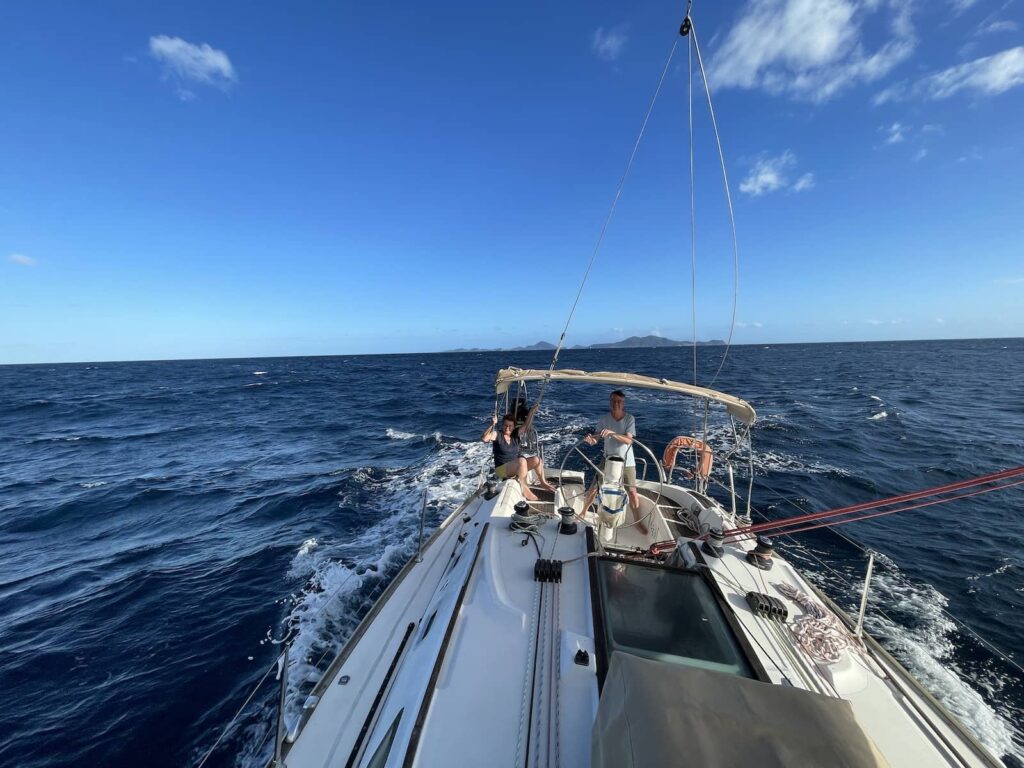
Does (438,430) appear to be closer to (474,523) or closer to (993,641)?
(474,523)

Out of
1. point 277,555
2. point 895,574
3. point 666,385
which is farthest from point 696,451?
point 277,555

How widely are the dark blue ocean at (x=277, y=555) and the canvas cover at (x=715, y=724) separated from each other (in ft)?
15.0

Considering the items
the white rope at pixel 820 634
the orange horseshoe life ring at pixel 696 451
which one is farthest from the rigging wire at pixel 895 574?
the white rope at pixel 820 634

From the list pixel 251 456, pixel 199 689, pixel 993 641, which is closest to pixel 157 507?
pixel 251 456

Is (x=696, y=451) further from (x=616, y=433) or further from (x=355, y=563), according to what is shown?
(x=355, y=563)

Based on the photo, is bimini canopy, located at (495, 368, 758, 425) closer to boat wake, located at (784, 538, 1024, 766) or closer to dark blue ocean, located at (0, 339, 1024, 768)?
boat wake, located at (784, 538, 1024, 766)

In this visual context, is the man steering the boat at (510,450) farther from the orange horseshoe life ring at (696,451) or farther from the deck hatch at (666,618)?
the deck hatch at (666,618)

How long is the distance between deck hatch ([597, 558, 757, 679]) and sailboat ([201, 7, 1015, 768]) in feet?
0.04

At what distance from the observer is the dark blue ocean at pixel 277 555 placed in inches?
191

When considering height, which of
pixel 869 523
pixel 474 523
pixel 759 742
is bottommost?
pixel 869 523

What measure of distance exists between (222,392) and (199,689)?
42.4m

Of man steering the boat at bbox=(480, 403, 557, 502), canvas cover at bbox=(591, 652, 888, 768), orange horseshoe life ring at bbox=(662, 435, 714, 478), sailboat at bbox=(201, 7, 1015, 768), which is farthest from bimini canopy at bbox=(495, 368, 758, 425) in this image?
canvas cover at bbox=(591, 652, 888, 768)

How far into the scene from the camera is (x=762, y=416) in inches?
790

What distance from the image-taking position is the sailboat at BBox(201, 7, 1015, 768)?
181cm
